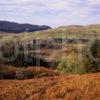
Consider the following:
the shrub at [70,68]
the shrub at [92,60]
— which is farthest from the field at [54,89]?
the shrub at [70,68]

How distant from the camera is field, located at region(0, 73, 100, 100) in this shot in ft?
58.7

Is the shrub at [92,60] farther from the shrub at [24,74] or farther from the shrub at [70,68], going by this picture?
the shrub at [24,74]

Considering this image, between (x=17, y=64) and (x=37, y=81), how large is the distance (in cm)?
3470

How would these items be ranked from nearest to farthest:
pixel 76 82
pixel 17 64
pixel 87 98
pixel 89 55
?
pixel 87 98, pixel 76 82, pixel 89 55, pixel 17 64

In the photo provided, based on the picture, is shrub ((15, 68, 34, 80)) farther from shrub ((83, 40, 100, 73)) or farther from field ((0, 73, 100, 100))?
field ((0, 73, 100, 100))

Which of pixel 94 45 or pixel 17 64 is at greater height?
pixel 94 45

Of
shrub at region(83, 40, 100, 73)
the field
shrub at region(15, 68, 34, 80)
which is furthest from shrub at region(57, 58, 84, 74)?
the field

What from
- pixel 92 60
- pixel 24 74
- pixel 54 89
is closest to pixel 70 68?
pixel 92 60

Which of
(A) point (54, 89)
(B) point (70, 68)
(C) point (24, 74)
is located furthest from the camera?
(B) point (70, 68)

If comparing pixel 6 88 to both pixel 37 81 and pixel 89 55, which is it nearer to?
pixel 37 81

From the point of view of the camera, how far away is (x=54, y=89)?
743 inches

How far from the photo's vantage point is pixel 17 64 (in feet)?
180

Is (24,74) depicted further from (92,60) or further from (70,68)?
(70,68)

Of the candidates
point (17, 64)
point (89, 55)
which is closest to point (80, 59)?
point (89, 55)
